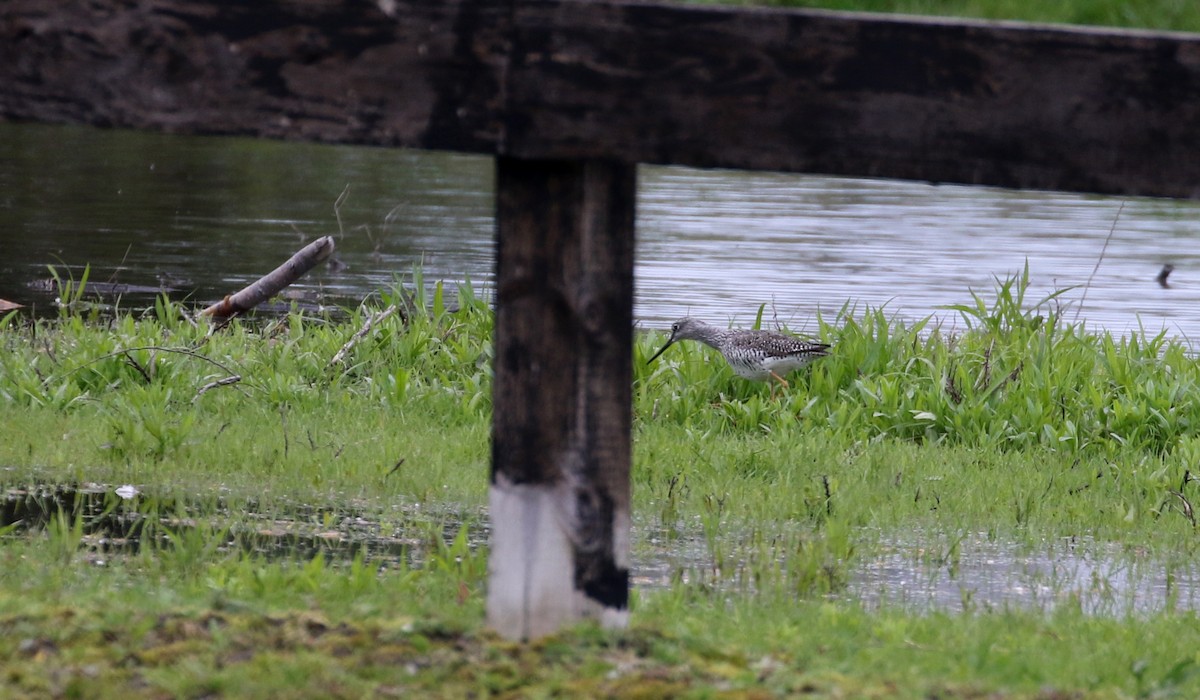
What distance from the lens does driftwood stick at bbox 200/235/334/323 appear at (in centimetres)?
871

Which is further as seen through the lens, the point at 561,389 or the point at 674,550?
the point at 674,550

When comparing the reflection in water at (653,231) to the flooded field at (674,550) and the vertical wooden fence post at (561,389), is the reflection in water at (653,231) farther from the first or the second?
the vertical wooden fence post at (561,389)

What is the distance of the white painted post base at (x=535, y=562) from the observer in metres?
3.44

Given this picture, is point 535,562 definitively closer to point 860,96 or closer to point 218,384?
point 860,96

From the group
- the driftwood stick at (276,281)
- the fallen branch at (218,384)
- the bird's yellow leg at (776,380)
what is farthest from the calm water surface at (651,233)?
the fallen branch at (218,384)

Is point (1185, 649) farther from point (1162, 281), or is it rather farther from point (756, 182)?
point (756, 182)

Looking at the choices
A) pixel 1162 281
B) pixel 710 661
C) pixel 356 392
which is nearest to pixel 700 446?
pixel 356 392

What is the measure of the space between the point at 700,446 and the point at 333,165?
1147cm

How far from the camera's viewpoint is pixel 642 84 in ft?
11.0

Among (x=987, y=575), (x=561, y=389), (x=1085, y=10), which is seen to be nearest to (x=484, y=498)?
(x=987, y=575)

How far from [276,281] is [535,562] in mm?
5762

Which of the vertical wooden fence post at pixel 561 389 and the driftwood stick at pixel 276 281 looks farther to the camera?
the driftwood stick at pixel 276 281

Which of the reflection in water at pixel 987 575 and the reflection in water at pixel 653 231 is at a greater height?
the reflection in water at pixel 653 231

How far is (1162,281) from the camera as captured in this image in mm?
11852
